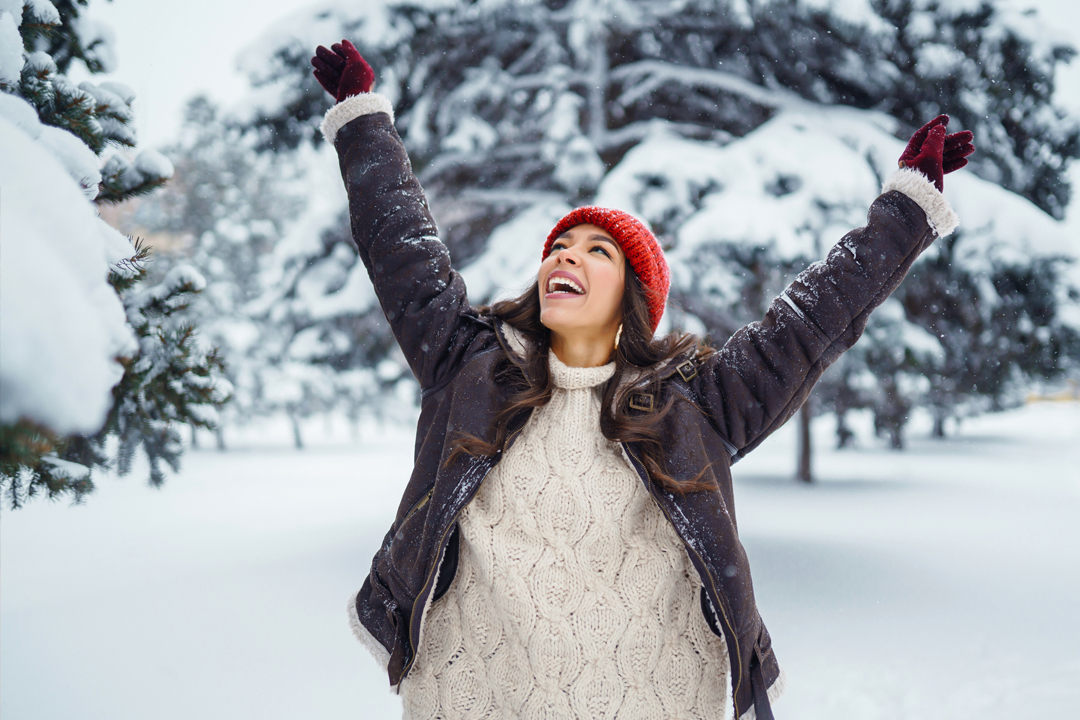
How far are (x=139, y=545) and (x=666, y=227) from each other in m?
4.98

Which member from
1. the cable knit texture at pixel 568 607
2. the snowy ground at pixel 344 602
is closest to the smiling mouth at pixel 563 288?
the cable knit texture at pixel 568 607

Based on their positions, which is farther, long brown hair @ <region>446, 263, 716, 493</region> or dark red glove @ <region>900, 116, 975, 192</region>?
dark red glove @ <region>900, 116, 975, 192</region>

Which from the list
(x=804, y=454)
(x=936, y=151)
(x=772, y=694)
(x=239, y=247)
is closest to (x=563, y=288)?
(x=936, y=151)

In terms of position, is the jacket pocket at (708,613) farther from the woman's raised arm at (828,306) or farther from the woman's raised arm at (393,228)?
the woman's raised arm at (393,228)

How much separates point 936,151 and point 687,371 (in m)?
0.89

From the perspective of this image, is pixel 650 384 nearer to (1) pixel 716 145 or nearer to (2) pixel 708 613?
(2) pixel 708 613

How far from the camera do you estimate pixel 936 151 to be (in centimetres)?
180

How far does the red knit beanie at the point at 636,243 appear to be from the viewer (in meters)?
1.89

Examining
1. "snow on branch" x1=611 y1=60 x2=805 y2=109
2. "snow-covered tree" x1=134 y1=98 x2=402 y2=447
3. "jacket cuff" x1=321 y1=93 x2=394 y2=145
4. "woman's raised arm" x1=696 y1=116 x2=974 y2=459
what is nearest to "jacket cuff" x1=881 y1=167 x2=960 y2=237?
"woman's raised arm" x1=696 y1=116 x2=974 y2=459

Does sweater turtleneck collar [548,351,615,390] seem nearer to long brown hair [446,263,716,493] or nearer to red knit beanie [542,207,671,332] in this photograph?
long brown hair [446,263,716,493]

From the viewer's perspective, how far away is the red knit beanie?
6.21ft

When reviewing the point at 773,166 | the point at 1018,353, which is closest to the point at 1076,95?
the point at 1018,353

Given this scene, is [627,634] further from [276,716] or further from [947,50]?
[947,50]

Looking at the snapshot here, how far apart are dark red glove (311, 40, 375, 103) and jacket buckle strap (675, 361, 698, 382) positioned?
46.4 inches
